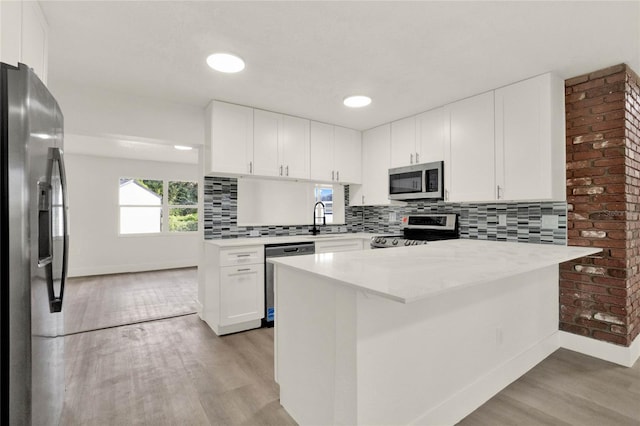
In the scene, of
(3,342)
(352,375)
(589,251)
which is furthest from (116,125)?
(589,251)

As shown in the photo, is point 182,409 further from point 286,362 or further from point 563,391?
point 563,391

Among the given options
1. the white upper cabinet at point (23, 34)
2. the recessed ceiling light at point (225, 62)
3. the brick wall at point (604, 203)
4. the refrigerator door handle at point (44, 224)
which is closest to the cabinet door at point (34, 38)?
the white upper cabinet at point (23, 34)

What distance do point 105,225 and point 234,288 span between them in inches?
177

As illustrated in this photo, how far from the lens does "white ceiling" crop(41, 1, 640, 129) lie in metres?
1.77

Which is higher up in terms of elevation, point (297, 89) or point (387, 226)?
point (297, 89)

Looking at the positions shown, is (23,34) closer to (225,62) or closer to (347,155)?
(225,62)

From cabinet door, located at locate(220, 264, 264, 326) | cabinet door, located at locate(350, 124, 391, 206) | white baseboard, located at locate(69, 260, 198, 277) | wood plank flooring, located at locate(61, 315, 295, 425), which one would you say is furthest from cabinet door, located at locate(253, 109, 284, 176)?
white baseboard, located at locate(69, 260, 198, 277)

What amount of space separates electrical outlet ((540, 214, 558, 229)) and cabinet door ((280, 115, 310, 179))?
2469mm

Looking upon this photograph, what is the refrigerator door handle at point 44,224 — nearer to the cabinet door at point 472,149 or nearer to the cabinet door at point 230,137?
the cabinet door at point 230,137

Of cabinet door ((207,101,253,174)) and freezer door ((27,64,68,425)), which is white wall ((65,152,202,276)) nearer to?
cabinet door ((207,101,253,174))

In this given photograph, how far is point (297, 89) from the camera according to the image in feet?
9.47

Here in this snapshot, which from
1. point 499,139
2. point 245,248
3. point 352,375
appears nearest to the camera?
point 352,375

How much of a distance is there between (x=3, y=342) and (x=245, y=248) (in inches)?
84.2

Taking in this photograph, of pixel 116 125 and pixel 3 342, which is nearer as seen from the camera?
pixel 3 342
